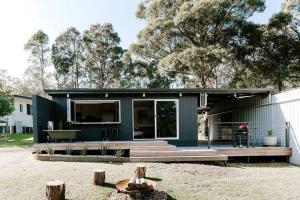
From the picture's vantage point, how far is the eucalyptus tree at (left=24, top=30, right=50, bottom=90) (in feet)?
96.3

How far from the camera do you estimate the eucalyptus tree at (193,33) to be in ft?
57.7

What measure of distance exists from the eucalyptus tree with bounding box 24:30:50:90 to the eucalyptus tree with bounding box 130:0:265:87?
1157 cm

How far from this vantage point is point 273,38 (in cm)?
2002

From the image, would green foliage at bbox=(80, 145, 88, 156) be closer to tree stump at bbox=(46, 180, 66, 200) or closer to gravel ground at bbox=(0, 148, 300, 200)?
gravel ground at bbox=(0, 148, 300, 200)

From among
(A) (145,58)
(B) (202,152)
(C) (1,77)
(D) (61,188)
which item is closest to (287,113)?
(B) (202,152)

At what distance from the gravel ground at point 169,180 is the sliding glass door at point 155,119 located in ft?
10.4

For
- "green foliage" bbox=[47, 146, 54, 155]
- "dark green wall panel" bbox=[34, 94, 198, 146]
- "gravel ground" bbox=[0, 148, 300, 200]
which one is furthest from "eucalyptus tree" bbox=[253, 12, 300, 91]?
"green foliage" bbox=[47, 146, 54, 155]

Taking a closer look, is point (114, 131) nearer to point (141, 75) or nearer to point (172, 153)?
point (172, 153)

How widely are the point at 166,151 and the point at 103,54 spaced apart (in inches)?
756

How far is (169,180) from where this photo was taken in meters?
7.16

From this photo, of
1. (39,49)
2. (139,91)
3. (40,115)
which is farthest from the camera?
(39,49)

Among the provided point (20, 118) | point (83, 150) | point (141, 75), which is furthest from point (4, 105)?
point (83, 150)

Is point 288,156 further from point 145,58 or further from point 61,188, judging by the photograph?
point 145,58

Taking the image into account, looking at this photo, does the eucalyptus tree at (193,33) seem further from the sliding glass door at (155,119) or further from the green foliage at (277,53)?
the sliding glass door at (155,119)
